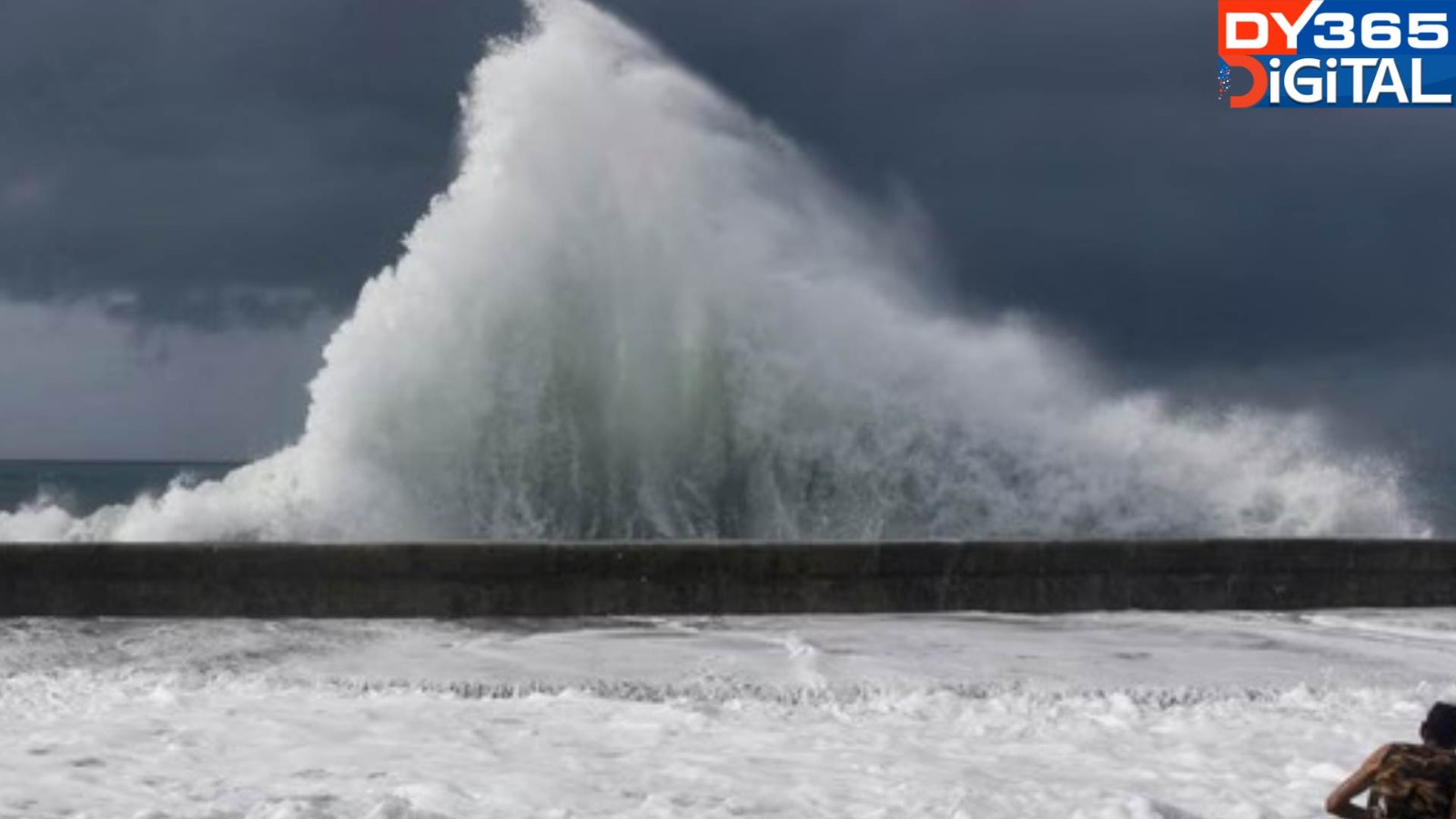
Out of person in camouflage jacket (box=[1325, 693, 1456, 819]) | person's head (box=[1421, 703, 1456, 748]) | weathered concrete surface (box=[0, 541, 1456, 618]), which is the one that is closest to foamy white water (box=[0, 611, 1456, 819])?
weathered concrete surface (box=[0, 541, 1456, 618])

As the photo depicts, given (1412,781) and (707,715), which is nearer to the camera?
(1412,781)

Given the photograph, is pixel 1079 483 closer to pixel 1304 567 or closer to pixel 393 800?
pixel 1304 567

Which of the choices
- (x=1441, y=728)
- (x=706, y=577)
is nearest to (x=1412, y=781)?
(x=1441, y=728)

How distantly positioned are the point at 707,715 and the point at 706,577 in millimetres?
3863

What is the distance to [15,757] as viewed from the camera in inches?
288

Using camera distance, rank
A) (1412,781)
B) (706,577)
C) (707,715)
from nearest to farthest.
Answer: (1412,781)
(707,715)
(706,577)

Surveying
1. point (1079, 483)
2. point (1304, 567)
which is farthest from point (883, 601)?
point (1079, 483)

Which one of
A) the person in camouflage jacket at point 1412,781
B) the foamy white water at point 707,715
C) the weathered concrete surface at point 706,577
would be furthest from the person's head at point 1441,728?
the weathered concrete surface at point 706,577

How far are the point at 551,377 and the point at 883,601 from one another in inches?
281

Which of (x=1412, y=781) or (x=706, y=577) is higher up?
(x=706, y=577)

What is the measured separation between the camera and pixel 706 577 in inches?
490

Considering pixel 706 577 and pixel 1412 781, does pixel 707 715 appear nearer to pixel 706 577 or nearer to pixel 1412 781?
pixel 706 577

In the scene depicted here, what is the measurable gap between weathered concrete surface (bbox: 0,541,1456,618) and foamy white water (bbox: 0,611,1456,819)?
395 mm

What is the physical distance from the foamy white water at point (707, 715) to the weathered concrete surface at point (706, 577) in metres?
0.39
